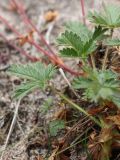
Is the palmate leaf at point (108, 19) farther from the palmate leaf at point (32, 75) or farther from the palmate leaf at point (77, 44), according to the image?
the palmate leaf at point (32, 75)

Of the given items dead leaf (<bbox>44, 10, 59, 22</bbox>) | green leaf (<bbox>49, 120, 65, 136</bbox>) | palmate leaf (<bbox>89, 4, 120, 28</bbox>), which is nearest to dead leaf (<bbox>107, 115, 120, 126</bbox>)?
green leaf (<bbox>49, 120, 65, 136</bbox>)

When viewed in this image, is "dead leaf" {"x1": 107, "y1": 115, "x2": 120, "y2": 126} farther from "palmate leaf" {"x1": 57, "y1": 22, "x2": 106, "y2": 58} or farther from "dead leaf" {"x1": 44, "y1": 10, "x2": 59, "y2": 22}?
"dead leaf" {"x1": 44, "y1": 10, "x2": 59, "y2": 22}

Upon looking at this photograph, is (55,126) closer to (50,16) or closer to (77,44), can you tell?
(77,44)

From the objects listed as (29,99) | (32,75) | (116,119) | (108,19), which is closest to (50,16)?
(29,99)

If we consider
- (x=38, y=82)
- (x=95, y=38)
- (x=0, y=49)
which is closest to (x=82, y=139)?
(x=38, y=82)

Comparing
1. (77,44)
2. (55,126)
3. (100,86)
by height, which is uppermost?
(77,44)
